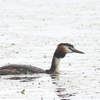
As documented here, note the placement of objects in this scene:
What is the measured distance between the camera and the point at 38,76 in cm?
1794

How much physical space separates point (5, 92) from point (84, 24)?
18496 mm

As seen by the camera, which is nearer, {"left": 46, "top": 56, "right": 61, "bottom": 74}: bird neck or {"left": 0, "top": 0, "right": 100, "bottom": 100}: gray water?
{"left": 0, "top": 0, "right": 100, "bottom": 100}: gray water

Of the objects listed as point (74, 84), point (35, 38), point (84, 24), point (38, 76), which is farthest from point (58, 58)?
point (84, 24)

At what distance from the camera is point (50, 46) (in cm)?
2462

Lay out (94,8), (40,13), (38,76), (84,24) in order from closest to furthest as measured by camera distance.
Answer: (38,76), (84,24), (40,13), (94,8)

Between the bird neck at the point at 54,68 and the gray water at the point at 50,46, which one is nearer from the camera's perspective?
the gray water at the point at 50,46

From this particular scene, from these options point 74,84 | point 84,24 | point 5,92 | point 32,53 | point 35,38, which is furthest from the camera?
point 84,24

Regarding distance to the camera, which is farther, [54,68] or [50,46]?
[50,46]

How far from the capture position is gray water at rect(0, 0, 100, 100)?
1505 cm

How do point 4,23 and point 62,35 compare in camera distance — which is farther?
point 4,23

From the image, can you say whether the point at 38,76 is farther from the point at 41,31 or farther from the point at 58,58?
the point at 41,31

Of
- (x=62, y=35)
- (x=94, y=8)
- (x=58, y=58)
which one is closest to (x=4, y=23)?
(x=62, y=35)

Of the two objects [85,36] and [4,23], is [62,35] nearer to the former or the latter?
[85,36]

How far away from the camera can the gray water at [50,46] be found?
15.1 meters
